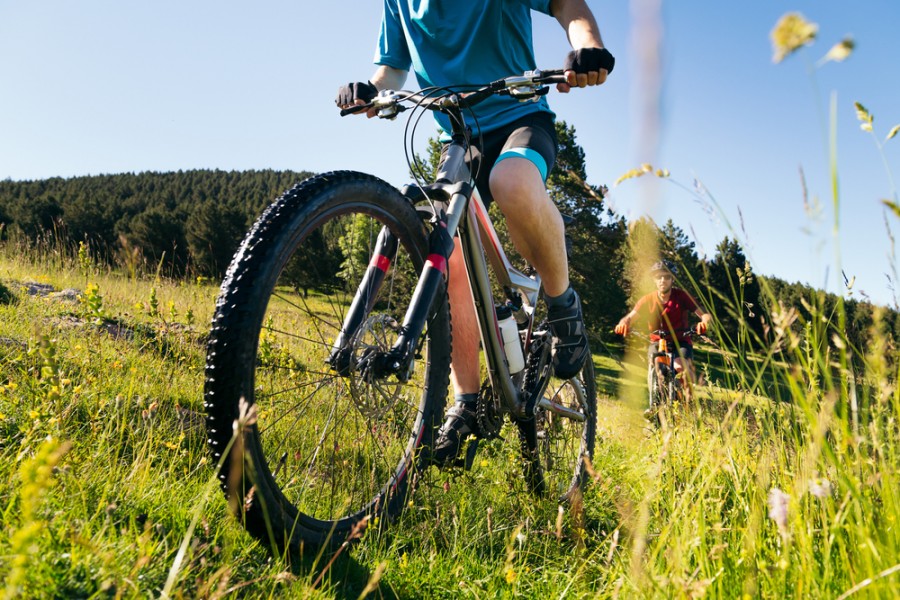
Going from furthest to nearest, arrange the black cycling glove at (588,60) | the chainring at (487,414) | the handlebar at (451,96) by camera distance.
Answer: the chainring at (487,414) < the handlebar at (451,96) < the black cycling glove at (588,60)

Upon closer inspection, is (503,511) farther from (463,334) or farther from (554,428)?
(554,428)

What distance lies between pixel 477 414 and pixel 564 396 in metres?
1.24

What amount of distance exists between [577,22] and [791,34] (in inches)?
67.5

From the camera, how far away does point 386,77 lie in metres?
2.76

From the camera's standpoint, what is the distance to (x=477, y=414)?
238cm

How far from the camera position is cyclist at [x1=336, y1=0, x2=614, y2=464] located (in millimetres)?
2240

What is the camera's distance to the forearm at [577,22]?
7.05ft

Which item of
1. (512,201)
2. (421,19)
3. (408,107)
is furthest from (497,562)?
(421,19)

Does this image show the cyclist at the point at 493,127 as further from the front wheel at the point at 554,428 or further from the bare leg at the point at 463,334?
the front wheel at the point at 554,428

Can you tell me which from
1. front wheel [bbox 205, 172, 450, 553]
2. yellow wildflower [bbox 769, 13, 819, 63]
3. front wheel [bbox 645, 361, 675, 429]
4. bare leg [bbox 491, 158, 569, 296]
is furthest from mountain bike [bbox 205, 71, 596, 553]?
yellow wildflower [bbox 769, 13, 819, 63]

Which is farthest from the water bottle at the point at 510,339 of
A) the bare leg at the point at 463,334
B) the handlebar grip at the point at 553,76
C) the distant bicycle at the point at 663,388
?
the handlebar grip at the point at 553,76

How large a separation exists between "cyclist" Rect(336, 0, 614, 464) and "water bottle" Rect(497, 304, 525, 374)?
13cm

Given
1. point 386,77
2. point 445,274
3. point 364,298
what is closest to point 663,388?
point 445,274

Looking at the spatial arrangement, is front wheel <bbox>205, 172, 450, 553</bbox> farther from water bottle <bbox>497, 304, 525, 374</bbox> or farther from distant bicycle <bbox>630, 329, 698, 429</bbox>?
distant bicycle <bbox>630, 329, 698, 429</bbox>
